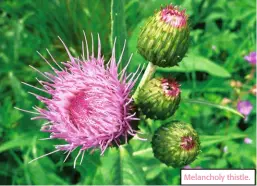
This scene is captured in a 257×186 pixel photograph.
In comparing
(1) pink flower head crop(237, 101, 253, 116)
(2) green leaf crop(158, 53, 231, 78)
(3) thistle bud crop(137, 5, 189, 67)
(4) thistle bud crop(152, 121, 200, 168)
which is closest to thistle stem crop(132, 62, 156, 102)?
(3) thistle bud crop(137, 5, 189, 67)

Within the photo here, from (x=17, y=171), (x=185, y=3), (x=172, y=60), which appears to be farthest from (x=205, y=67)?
(x=17, y=171)

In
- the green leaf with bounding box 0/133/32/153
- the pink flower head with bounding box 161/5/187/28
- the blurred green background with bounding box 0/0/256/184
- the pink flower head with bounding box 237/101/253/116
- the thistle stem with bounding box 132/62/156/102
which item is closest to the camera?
the pink flower head with bounding box 161/5/187/28

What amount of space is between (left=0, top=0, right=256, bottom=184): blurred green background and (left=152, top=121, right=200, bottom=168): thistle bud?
482 millimetres

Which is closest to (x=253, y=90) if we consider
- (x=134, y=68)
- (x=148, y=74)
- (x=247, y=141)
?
(x=247, y=141)

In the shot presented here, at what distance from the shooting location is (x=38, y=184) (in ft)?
8.79

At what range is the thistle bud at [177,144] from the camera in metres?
2.01

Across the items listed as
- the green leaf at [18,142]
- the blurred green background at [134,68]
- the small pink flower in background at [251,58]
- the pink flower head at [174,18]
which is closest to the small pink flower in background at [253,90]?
the blurred green background at [134,68]

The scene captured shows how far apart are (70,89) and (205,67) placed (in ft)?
4.14

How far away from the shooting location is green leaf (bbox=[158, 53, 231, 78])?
118 inches

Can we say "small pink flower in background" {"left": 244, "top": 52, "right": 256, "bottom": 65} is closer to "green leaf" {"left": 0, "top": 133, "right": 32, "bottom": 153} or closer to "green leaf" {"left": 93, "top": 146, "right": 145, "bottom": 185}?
"green leaf" {"left": 93, "top": 146, "right": 145, "bottom": 185}

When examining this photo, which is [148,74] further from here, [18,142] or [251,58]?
[251,58]

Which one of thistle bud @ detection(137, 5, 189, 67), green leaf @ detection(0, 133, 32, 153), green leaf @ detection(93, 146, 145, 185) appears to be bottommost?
green leaf @ detection(93, 146, 145, 185)

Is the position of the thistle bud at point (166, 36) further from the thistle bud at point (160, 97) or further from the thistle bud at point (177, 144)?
the thistle bud at point (177, 144)

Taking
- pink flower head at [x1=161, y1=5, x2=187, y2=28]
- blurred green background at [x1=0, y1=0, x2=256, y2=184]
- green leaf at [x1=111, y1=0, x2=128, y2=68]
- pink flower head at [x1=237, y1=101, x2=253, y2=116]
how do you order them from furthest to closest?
pink flower head at [x1=237, y1=101, x2=253, y2=116] < blurred green background at [x1=0, y1=0, x2=256, y2=184] < green leaf at [x1=111, y1=0, x2=128, y2=68] < pink flower head at [x1=161, y1=5, x2=187, y2=28]
